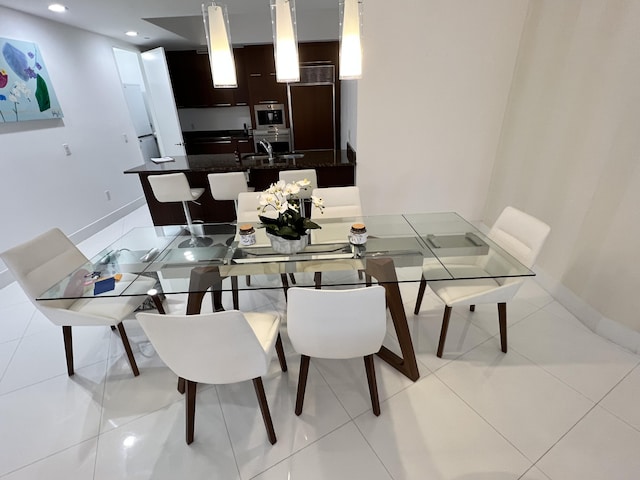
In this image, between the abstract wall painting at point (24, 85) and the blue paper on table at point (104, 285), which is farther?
the abstract wall painting at point (24, 85)

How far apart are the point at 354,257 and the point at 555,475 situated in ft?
4.30

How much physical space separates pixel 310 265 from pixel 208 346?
741 millimetres

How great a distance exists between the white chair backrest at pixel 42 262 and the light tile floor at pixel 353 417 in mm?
598

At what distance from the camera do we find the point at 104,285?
161 cm

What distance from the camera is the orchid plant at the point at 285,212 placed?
163 centimetres

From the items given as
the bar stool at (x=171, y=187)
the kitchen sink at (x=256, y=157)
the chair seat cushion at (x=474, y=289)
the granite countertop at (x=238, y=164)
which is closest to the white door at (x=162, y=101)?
the granite countertop at (x=238, y=164)

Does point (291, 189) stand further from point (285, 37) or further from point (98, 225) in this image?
point (98, 225)

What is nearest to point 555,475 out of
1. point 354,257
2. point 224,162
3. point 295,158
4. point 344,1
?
point 354,257

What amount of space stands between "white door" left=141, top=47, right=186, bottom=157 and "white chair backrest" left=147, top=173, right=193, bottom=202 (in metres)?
2.20

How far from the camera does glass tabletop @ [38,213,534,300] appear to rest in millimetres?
1599

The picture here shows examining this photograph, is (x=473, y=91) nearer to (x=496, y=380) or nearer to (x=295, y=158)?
(x=295, y=158)

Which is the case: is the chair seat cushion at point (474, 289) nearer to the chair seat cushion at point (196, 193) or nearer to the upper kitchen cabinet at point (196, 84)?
the chair seat cushion at point (196, 193)

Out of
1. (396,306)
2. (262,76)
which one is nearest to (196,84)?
(262,76)

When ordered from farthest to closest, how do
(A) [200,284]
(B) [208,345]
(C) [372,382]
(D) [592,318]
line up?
(D) [592,318] < (A) [200,284] < (C) [372,382] < (B) [208,345]
